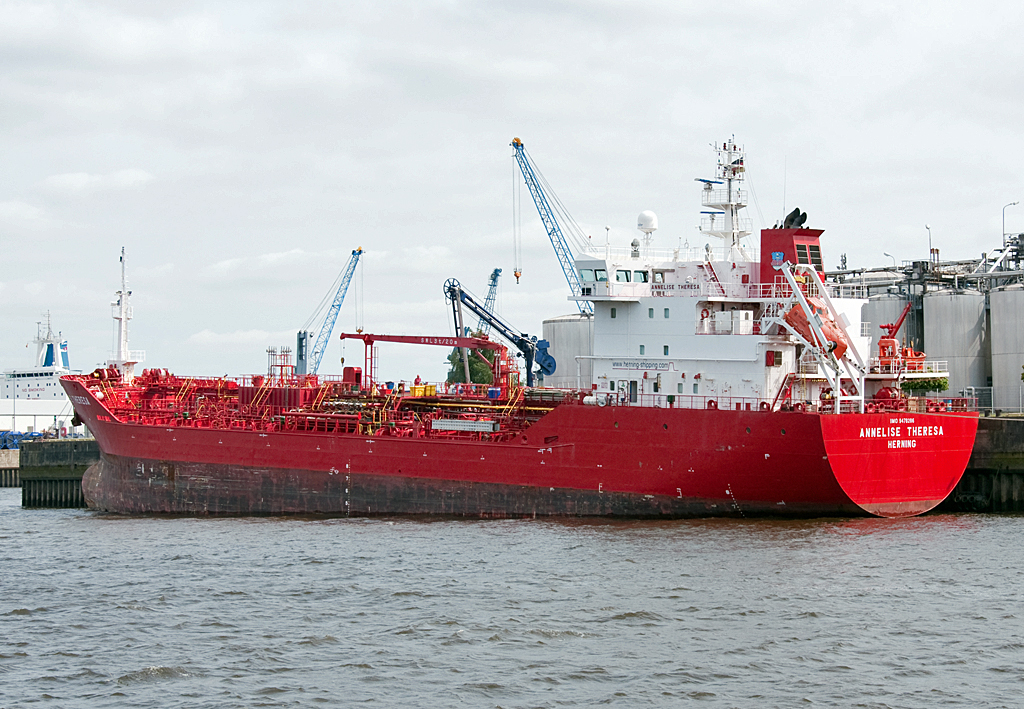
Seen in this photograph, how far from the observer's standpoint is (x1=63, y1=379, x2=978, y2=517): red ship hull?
2683 cm

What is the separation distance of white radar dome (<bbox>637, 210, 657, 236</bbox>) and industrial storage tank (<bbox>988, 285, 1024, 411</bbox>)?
1717 cm

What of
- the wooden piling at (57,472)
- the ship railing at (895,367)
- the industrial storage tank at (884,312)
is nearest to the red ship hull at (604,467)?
the ship railing at (895,367)

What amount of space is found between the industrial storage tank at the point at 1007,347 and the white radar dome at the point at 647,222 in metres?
17.2

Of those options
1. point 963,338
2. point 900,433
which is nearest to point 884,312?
point 963,338

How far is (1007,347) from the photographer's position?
42219mm

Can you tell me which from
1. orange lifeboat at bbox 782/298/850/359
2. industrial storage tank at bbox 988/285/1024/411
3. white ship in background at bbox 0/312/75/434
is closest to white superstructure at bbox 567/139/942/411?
orange lifeboat at bbox 782/298/850/359

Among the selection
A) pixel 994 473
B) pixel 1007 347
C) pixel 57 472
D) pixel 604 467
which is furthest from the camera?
pixel 57 472

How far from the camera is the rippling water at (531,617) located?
53.3ft

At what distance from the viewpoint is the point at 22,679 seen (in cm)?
1697

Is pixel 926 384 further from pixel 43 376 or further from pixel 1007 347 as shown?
pixel 43 376

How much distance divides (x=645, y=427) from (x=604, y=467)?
1566 millimetres

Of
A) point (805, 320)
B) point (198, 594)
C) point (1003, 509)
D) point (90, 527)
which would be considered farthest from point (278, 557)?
point (1003, 509)

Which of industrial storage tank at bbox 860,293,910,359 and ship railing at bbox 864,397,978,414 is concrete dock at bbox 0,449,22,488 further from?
ship railing at bbox 864,397,978,414

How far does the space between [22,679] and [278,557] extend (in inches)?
331
